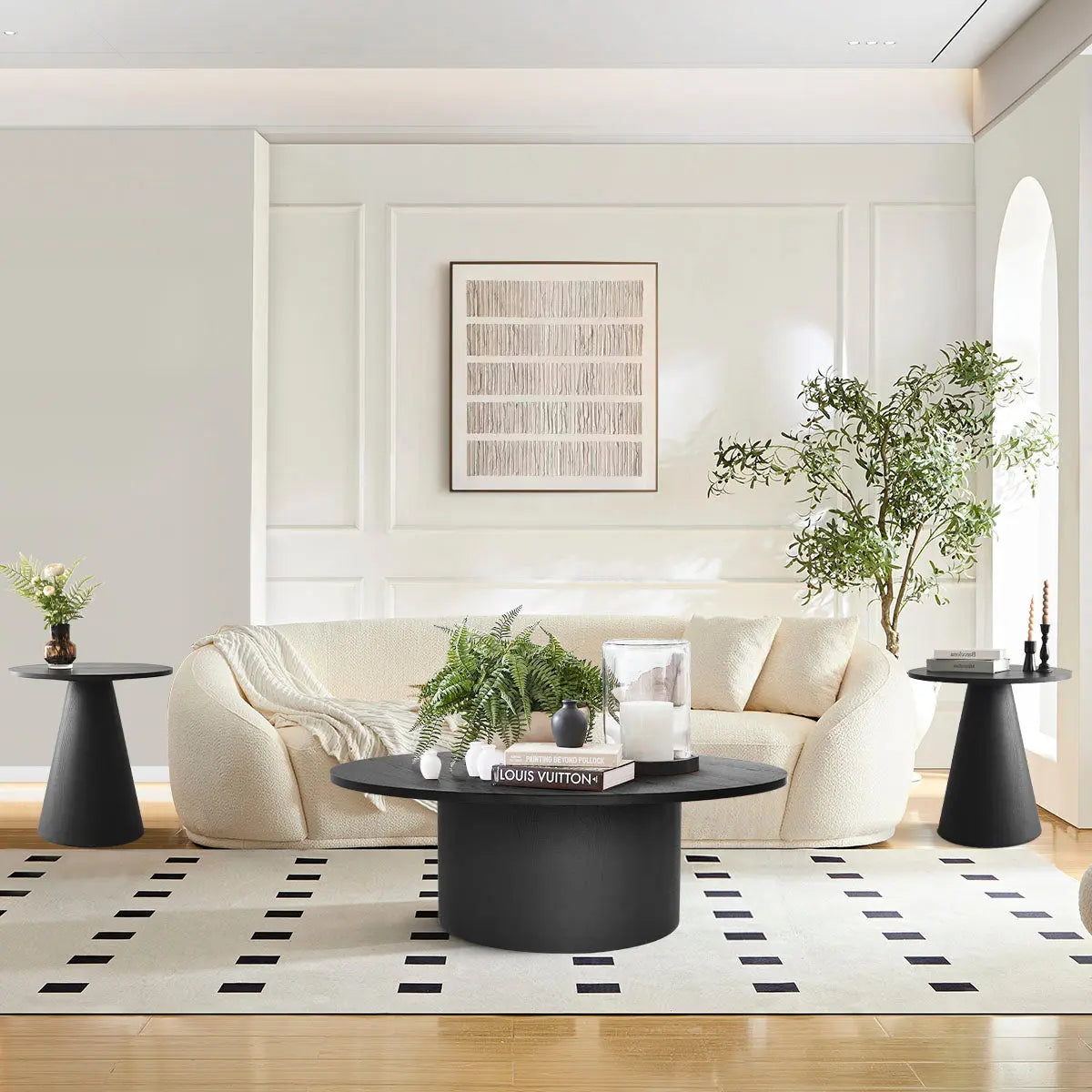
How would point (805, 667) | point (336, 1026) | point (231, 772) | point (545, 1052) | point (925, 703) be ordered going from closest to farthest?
1. point (545, 1052)
2. point (336, 1026)
3. point (231, 772)
4. point (805, 667)
5. point (925, 703)

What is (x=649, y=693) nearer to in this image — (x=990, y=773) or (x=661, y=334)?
(x=990, y=773)

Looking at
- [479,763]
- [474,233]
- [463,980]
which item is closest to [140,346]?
[474,233]

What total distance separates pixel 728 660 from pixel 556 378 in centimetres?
168

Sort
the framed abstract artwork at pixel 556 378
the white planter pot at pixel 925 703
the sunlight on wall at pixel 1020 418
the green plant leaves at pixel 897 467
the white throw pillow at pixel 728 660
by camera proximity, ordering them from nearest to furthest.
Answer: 1. the white throw pillow at pixel 728 660
2. the white planter pot at pixel 925 703
3. the green plant leaves at pixel 897 467
4. the sunlight on wall at pixel 1020 418
5. the framed abstract artwork at pixel 556 378

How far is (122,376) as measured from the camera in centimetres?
596

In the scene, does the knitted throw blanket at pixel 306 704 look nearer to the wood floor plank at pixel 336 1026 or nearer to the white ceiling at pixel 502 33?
the wood floor plank at pixel 336 1026

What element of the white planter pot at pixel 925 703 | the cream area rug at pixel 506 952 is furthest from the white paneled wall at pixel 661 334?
the cream area rug at pixel 506 952

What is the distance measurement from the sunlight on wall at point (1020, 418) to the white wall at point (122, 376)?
3298 mm

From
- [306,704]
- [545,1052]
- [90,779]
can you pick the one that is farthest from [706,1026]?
[90,779]

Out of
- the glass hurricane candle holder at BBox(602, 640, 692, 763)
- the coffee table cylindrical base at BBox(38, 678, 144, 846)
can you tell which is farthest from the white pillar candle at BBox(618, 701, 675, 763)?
the coffee table cylindrical base at BBox(38, 678, 144, 846)

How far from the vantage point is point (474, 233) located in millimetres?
6086

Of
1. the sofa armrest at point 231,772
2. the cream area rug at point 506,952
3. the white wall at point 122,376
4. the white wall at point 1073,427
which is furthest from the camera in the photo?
the white wall at point 122,376

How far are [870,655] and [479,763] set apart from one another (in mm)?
2012

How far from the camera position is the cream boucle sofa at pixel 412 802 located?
4438 mm
